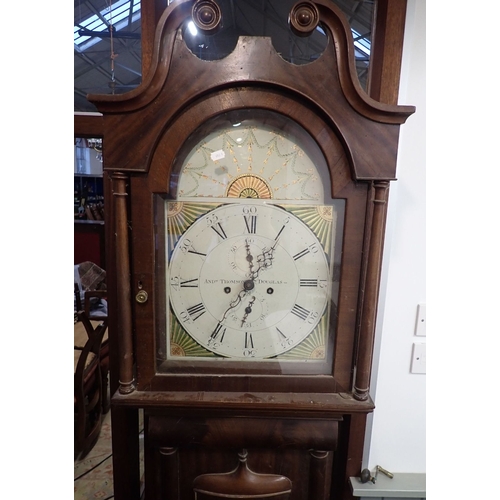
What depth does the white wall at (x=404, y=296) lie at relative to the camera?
2.44 ft

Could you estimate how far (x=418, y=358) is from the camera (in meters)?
0.83

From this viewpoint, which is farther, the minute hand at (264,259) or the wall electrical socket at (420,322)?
the wall electrical socket at (420,322)

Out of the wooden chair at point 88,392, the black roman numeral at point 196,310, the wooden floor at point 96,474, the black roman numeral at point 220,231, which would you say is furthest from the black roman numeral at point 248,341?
the wooden chair at point 88,392

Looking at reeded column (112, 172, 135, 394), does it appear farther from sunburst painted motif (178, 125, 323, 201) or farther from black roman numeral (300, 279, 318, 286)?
black roman numeral (300, 279, 318, 286)

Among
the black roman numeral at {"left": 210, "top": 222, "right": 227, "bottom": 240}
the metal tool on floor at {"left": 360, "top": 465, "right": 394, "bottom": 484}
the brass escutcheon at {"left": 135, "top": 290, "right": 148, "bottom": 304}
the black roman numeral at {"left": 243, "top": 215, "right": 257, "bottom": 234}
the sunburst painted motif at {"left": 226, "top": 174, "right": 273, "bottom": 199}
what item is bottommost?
the metal tool on floor at {"left": 360, "top": 465, "right": 394, "bottom": 484}

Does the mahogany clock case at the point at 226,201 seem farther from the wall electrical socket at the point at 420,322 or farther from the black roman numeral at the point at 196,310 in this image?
the wall electrical socket at the point at 420,322

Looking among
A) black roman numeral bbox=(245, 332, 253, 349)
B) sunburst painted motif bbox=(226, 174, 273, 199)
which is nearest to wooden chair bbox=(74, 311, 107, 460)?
black roman numeral bbox=(245, 332, 253, 349)

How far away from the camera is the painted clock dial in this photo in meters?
0.67

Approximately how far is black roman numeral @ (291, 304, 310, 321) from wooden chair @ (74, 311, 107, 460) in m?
1.14

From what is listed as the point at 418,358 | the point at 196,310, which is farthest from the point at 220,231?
the point at 418,358

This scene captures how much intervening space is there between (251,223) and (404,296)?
441 mm

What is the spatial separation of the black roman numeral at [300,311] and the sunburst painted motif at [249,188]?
239 millimetres

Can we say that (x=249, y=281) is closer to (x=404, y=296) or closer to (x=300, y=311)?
(x=300, y=311)

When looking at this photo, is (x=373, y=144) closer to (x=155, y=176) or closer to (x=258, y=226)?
(x=258, y=226)
